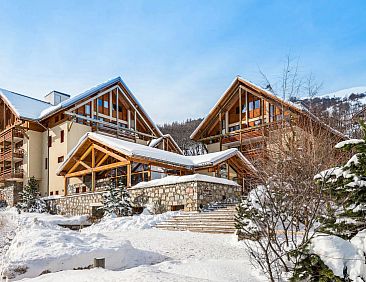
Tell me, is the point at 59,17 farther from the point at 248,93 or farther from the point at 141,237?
the point at 248,93

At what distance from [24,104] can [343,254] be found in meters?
27.7

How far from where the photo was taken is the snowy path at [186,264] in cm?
440

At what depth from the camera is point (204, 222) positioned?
38.7 ft

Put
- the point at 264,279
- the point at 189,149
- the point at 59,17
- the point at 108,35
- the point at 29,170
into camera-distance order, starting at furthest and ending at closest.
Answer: the point at 189,149
the point at 29,170
the point at 108,35
the point at 59,17
the point at 264,279

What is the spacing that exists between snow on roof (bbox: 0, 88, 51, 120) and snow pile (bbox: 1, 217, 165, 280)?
20.6 metres

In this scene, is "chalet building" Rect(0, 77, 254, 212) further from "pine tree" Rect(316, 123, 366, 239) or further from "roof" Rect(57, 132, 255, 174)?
"pine tree" Rect(316, 123, 366, 239)

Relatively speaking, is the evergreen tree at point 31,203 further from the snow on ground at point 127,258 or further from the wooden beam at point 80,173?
the snow on ground at point 127,258

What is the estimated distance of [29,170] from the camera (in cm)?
2597

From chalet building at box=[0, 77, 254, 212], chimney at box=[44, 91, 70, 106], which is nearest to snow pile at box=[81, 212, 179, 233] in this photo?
chalet building at box=[0, 77, 254, 212]

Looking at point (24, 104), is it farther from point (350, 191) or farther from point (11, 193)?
point (350, 191)

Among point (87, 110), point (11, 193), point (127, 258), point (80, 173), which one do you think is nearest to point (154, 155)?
point (80, 173)

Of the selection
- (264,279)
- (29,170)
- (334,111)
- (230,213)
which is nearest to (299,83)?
(334,111)

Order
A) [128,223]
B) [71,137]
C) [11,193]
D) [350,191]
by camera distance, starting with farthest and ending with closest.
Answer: [11,193], [71,137], [128,223], [350,191]

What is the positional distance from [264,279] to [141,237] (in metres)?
5.64
